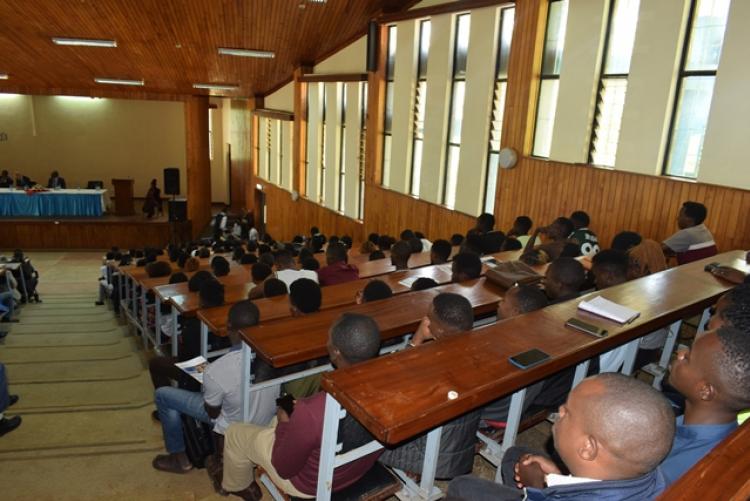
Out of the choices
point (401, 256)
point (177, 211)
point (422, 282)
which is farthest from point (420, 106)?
point (177, 211)

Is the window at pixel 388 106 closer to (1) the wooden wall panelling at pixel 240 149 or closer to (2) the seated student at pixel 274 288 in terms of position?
(2) the seated student at pixel 274 288

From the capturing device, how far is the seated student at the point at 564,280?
3.10 metres

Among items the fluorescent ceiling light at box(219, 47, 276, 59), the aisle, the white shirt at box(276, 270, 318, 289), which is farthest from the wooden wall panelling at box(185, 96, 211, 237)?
the white shirt at box(276, 270, 318, 289)

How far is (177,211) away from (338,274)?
14901 millimetres

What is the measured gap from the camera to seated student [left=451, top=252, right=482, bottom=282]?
3.62 m

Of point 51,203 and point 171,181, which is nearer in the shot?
point 51,203

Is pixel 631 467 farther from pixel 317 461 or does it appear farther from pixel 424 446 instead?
pixel 317 461

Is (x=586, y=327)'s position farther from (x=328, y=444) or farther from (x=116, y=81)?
(x=116, y=81)

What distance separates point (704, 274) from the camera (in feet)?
10.1

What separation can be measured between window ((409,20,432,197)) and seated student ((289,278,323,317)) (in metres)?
7.21

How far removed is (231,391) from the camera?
286 cm

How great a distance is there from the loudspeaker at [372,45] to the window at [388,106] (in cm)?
26

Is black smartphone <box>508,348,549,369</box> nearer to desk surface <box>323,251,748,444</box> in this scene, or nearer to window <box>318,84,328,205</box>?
desk surface <box>323,251,748,444</box>

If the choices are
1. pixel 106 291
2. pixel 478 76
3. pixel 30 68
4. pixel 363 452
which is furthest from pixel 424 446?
pixel 30 68
